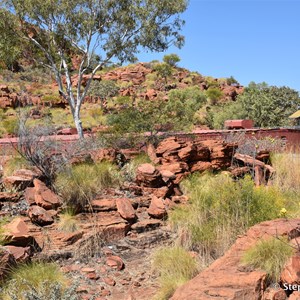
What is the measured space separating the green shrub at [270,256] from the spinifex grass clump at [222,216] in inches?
48.1

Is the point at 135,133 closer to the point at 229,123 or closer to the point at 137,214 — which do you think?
the point at 137,214

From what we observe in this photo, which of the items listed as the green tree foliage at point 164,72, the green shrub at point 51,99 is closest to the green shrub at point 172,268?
the green shrub at point 51,99

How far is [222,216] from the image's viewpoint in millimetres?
5750

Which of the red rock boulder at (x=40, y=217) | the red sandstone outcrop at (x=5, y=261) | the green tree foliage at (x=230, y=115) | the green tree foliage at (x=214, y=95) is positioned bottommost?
the red sandstone outcrop at (x=5, y=261)

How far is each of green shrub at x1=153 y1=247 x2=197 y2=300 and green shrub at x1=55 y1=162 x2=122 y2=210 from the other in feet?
7.23

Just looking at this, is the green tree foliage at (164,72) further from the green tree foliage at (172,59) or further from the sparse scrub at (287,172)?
the sparse scrub at (287,172)

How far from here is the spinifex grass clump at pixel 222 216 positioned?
5.45 meters

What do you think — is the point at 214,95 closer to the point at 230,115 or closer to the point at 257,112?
the point at 257,112

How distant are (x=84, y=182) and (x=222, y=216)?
2.78 metres

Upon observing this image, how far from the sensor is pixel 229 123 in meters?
20.3

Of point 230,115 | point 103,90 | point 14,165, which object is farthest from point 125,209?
point 103,90

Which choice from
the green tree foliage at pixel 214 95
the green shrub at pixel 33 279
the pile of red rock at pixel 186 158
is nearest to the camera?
the green shrub at pixel 33 279

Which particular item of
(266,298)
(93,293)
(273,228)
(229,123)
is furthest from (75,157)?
(229,123)

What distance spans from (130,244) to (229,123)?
48.8 ft
